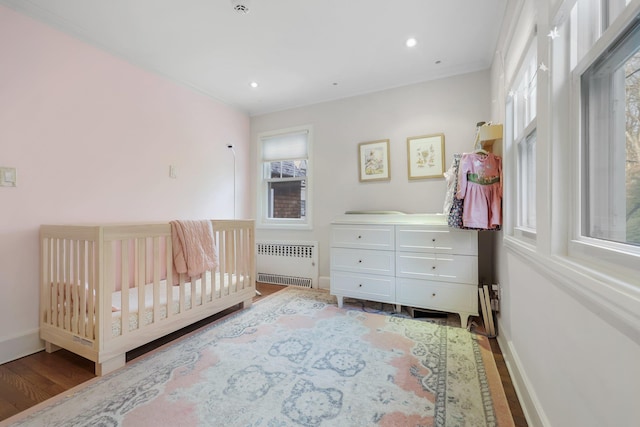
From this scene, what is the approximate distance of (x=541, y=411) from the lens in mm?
1097

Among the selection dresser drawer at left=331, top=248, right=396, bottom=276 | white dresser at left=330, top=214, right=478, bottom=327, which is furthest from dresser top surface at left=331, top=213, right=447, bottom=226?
dresser drawer at left=331, top=248, right=396, bottom=276

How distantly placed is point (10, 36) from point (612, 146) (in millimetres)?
3200

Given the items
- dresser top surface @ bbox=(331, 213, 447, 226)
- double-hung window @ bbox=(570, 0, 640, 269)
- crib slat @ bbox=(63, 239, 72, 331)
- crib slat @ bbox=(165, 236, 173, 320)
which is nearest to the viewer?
double-hung window @ bbox=(570, 0, 640, 269)

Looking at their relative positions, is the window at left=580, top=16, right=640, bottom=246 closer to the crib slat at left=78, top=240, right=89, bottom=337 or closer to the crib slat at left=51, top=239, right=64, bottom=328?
the crib slat at left=78, top=240, right=89, bottom=337

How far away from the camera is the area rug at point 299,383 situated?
1.25m

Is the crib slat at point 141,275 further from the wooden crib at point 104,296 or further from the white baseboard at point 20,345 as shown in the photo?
the white baseboard at point 20,345

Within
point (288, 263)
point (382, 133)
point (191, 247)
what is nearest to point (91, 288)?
point (191, 247)

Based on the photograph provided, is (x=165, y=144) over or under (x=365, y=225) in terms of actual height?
over

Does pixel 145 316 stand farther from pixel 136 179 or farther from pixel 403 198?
pixel 403 198

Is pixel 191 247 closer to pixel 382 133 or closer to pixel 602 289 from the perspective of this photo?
pixel 602 289

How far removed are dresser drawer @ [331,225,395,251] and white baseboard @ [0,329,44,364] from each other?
7.68 feet

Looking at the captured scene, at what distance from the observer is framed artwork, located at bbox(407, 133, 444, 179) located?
279cm

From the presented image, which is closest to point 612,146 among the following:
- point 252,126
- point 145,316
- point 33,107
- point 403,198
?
point 403,198

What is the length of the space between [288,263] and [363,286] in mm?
1280
